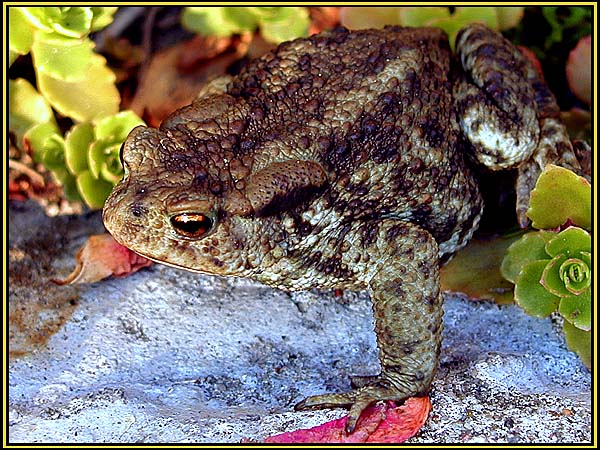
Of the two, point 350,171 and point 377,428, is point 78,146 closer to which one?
point 350,171

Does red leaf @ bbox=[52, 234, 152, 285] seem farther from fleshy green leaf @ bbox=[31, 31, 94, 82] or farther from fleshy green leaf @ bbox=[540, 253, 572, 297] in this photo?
fleshy green leaf @ bbox=[540, 253, 572, 297]

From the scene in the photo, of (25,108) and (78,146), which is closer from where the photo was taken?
(78,146)

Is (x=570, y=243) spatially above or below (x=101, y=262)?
above

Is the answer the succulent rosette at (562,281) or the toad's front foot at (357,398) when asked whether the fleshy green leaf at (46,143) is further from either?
the succulent rosette at (562,281)

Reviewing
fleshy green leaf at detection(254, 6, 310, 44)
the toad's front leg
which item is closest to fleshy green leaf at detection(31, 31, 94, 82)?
fleshy green leaf at detection(254, 6, 310, 44)

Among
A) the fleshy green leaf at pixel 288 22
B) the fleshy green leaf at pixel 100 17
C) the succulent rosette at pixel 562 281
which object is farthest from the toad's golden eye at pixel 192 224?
the fleshy green leaf at pixel 288 22

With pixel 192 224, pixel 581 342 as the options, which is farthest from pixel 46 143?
pixel 581 342
